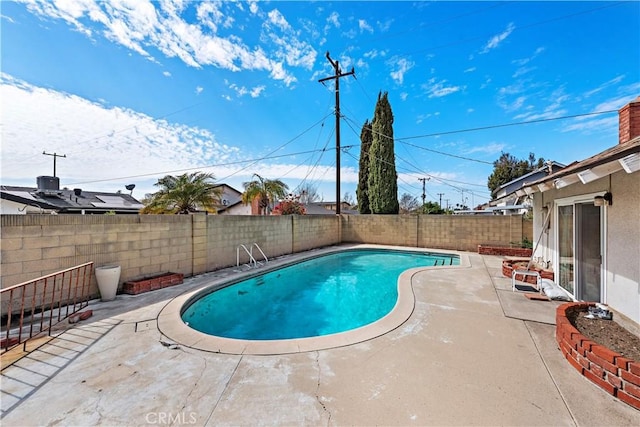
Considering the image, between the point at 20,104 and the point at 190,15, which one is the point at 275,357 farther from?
the point at 190,15

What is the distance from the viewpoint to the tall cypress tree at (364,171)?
20.4 m

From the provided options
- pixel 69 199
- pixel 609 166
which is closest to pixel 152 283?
pixel 609 166

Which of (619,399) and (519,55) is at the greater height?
(519,55)

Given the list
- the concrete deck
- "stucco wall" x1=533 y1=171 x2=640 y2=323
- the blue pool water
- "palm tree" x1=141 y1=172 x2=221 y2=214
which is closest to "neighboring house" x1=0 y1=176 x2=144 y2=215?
"palm tree" x1=141 y1=172 x2=221 y2=214

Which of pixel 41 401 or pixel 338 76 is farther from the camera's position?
pixel 338 76

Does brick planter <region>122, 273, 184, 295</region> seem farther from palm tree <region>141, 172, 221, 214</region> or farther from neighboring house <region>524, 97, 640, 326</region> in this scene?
neighboring house <region>524, 97, 640, 326</region>

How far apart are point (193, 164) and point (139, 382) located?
1770 cm

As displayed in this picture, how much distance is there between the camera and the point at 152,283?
247 inches

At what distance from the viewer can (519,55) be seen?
34.0ft

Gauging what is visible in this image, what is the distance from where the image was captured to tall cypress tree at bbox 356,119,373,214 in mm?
20375

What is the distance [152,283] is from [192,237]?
1.82 metres

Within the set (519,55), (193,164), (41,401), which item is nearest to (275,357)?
(41,401)

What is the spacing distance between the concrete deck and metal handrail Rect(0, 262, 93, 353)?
0.42m

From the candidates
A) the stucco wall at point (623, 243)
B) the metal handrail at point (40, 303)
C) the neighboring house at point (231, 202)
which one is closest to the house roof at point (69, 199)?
the neighboring house at point (231, 202)
